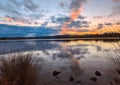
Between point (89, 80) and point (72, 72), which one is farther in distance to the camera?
point (72, 72)

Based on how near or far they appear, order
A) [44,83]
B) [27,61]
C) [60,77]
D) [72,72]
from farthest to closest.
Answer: [72,72] → [60,77] → [44,83] → [27,61]

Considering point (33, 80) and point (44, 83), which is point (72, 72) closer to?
point (44, 83)

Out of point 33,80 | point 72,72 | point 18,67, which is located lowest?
point 72,72

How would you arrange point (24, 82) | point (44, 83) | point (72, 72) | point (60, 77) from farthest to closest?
1. point (72, 72)
2. point (60, 77)
3. point (44, 83)
4. point (24, 82)

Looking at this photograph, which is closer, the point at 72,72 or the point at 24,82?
the point at 24,82

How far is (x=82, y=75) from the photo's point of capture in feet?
29.9

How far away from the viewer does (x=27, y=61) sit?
571 centimetres

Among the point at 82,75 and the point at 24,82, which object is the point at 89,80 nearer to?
the point at 82,75

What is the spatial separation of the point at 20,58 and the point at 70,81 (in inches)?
119

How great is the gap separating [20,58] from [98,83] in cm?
337

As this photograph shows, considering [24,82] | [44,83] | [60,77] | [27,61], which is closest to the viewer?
[24,82]

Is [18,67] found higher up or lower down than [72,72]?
higher up

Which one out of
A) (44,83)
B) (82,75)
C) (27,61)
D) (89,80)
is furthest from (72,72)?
(27,61)

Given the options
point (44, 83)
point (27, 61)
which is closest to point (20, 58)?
point (27, 61)
